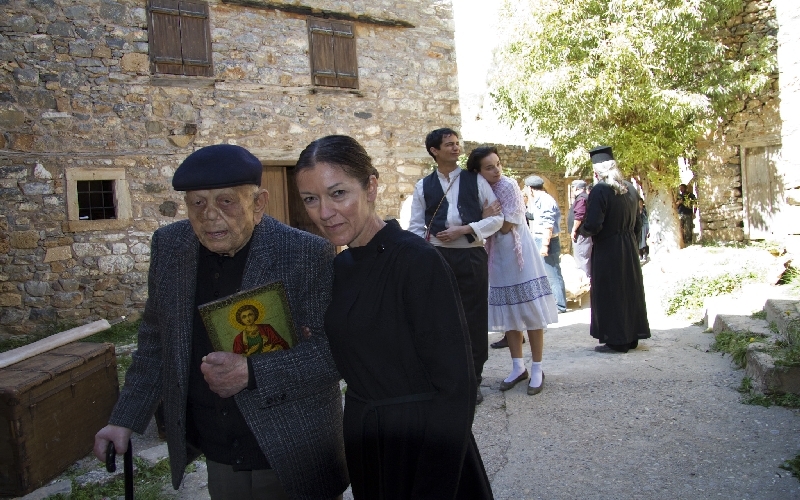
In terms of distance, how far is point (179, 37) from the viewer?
29.4 ft

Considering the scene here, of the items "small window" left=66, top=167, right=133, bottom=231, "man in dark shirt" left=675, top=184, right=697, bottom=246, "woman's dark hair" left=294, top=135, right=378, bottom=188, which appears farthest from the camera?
"man in dark shirt" left=675, top=184, right=697, bottom=246

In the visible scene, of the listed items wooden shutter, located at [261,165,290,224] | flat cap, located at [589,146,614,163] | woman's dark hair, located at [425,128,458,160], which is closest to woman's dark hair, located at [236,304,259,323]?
woman's dark hair, located at [425,128,458,160]

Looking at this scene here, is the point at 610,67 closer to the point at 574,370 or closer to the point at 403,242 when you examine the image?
the point at 574,370

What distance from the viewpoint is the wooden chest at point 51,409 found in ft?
10.7

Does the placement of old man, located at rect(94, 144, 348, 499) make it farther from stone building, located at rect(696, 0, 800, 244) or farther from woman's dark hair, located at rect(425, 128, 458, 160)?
stone building, located at rect(696, 0, 800, 244)

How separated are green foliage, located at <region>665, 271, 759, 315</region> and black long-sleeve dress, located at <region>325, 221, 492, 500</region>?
658cm

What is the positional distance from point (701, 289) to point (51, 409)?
6.98m

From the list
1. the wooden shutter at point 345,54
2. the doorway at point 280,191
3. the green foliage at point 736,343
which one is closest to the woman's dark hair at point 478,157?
the green foliage at point 736,343

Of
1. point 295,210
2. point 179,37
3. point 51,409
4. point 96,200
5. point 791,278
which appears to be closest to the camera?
point 51,409

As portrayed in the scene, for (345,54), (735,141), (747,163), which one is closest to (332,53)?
(345,54)

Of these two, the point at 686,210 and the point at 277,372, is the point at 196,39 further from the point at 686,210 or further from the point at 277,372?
the point at 686,210

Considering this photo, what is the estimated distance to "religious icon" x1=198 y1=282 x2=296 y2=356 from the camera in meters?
1.76

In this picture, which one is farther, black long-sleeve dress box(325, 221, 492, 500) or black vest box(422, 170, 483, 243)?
black vest box(422, 170, 483, 243)

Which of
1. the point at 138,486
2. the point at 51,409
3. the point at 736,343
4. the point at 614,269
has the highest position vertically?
the point at 614,269
